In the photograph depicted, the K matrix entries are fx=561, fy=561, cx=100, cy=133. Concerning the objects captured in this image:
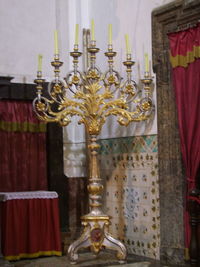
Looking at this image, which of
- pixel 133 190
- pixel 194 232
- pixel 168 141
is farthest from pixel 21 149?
pixel 194 232

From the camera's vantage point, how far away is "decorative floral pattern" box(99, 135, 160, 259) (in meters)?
6.37

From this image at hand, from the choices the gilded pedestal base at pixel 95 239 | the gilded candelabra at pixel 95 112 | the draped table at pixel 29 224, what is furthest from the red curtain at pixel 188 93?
the draped table at pixel 29 224

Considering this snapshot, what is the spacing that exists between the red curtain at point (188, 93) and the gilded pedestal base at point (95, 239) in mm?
833

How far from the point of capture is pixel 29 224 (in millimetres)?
6500

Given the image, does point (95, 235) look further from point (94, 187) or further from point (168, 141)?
point (168, 141)

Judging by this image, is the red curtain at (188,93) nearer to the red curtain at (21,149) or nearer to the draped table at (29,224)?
the draped table at (29,224)


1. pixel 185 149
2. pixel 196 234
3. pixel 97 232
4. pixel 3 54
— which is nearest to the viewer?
pixel 196 234

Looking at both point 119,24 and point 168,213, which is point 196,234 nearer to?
point 168,213

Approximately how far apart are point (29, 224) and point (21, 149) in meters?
1.01

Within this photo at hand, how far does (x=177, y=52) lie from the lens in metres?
5.82

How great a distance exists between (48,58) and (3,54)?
0.64 meters

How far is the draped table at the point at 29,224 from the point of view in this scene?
638 cm

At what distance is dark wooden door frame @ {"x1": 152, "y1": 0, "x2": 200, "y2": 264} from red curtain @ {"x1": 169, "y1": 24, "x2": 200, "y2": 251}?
18 cm

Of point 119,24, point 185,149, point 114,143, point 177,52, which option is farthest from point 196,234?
point 119,24
